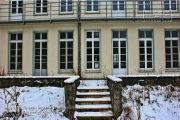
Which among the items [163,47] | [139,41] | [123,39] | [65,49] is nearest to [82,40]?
[65,49]

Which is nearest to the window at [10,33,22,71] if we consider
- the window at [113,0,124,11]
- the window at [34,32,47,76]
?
the window at [34,32,47,76]

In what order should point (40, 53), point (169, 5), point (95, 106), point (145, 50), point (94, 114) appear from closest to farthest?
1. point (94, 114)
2. point (95, 106)
3. point (145, 50)
4. point (169, 5)
5. point (40, 53)

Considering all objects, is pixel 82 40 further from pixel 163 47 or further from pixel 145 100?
pixel 145 100

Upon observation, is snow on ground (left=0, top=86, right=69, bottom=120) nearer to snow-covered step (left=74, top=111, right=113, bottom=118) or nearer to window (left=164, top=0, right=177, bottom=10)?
snow-covered step (left=74, top=111, right=113, bottom=118)

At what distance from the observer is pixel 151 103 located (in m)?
9.05

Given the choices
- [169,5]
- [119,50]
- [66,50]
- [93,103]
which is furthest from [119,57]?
[93,103]

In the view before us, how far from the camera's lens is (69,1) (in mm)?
16797

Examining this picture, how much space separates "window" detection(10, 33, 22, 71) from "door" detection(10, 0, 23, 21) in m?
1.17

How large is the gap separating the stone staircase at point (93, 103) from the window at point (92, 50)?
20.0 ft

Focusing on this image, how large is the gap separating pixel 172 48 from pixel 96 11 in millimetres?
5575

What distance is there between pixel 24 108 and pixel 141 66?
9.55m

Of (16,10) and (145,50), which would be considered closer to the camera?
(145,50)

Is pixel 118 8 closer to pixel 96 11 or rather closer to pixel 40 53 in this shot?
pixel 96 11

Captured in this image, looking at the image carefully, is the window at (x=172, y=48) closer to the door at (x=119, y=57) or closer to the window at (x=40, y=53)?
the door at (x=119, y=57)
